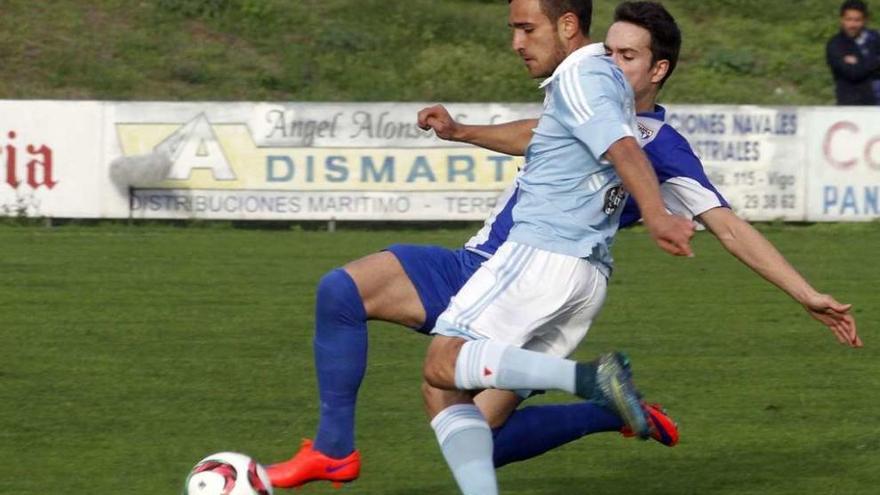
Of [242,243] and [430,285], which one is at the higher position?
[430,285]

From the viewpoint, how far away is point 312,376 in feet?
24.5

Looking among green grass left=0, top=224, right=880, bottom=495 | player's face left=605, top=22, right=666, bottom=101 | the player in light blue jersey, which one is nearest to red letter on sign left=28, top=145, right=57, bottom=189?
green grass left=0, top=224, right=880, bottom=495

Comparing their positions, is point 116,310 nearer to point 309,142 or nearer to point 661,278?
point 661,278

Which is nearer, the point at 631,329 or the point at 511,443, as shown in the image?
the point at 511,443

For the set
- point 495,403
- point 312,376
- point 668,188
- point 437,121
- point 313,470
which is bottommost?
point 312,376

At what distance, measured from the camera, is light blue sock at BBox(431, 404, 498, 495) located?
14.6 ft

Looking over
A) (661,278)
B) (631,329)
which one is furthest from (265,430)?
(661,278)

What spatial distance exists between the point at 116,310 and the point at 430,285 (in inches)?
197

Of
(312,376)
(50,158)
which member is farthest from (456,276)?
(50,158)

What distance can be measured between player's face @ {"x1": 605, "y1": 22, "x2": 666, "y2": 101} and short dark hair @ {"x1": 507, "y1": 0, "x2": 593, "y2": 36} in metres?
0.27

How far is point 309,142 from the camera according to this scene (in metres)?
13.9

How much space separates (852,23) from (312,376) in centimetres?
854

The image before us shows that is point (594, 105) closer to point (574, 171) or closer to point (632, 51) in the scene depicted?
point (574, 171)

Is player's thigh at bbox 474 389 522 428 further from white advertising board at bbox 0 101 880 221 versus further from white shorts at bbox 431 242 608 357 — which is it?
white advertising board at bbox 0 101 880 221
